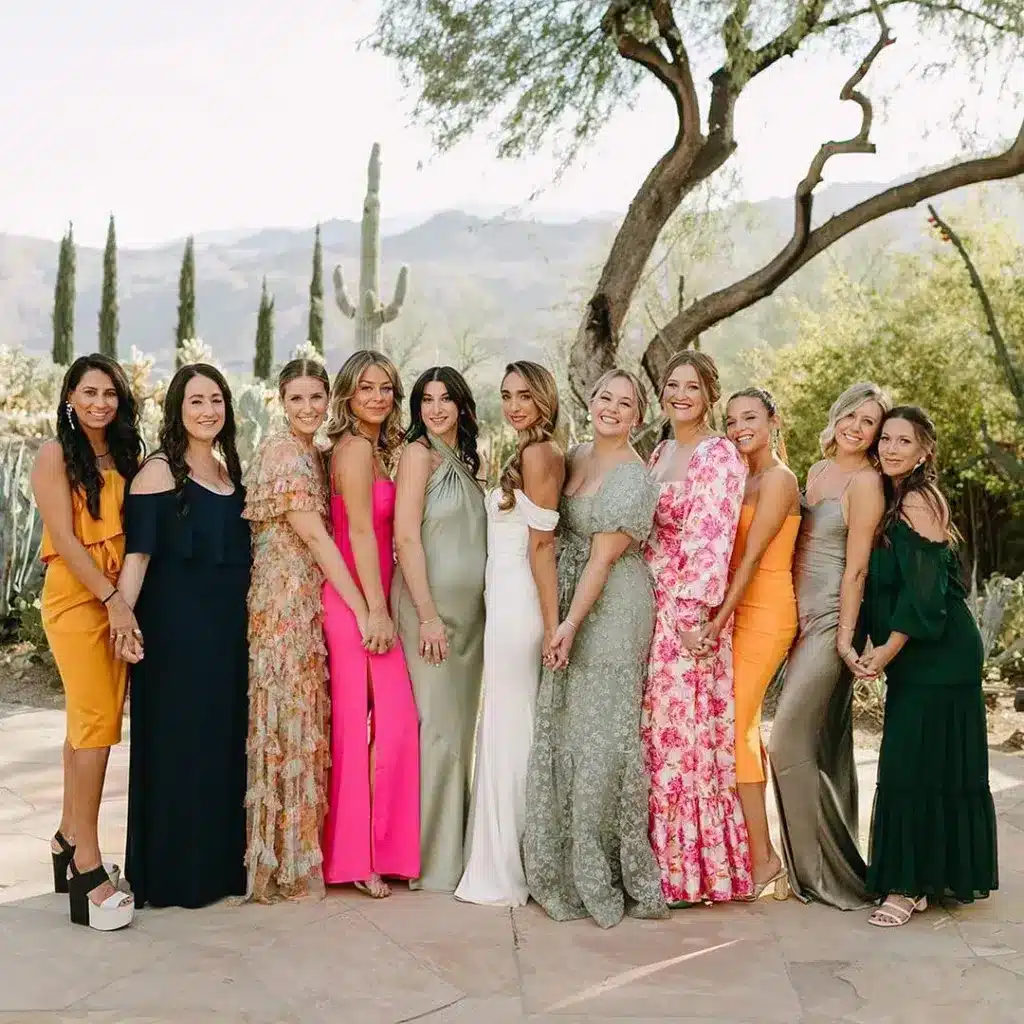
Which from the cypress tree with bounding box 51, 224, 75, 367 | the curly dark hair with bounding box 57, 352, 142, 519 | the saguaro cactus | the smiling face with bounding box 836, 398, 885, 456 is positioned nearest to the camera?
the curly dark hair with bounding box 57, 352, 142, 519

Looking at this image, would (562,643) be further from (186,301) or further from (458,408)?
(186,301)

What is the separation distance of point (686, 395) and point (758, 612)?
89cm

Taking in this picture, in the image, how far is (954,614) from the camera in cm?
455

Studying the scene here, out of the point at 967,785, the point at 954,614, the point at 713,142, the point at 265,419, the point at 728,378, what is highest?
the point at 728,378

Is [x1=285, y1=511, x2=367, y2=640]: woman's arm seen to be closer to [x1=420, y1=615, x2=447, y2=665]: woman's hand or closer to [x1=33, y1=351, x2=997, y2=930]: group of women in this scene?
[x1=33, y1=351, x2=997, y2=930]: group of women

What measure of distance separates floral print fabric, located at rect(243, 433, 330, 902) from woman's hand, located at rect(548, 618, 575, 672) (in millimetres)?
898

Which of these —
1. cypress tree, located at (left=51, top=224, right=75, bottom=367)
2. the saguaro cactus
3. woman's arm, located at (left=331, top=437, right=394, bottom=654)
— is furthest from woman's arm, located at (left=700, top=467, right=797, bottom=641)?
cypress tree, located at (left=51, top=224, right=75, bottom=367)

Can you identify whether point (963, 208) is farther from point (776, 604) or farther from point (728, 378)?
point (776, 604)

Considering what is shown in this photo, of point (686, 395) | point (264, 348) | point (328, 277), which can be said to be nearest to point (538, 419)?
point (686, 395)

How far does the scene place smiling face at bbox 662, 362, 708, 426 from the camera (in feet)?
15.2

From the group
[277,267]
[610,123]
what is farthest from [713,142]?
[277,267]

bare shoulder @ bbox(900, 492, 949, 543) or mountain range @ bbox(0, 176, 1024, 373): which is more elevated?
mountain range @ bbox(0, 176, 1024, 373)

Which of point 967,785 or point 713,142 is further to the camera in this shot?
point 713,142

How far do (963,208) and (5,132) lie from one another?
72.8 m
